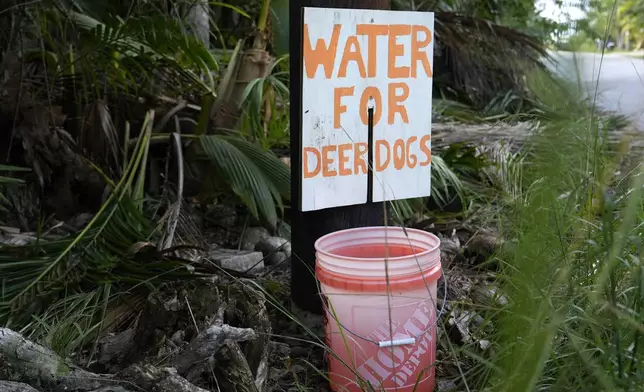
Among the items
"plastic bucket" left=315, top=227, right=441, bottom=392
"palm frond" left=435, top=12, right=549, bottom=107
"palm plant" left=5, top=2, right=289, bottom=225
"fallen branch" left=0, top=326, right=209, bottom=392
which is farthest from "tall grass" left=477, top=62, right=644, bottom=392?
"palm frond" left=435, top=12, right=549, bottom=107

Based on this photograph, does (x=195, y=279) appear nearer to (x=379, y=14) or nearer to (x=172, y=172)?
(x=379, y=14)

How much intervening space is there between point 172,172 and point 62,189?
390 millimetres

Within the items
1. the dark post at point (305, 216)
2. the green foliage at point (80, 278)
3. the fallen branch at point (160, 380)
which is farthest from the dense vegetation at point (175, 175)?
the fallen branch at point (160, 380)

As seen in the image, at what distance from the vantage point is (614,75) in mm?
1671

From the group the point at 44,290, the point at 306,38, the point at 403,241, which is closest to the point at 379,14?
the point at 306,38

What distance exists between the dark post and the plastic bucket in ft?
0.81

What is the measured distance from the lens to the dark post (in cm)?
184

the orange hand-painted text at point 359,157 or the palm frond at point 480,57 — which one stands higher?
the palm frond at point 480,57

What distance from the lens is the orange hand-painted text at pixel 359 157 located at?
182 centimetres

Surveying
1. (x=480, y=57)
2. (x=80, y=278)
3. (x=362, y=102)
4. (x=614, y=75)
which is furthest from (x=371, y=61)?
(x=480, y=57)

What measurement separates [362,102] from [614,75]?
0.58 metres

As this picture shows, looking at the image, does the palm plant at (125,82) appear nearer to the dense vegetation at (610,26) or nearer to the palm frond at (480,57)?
the dense vegetation at (610,26)

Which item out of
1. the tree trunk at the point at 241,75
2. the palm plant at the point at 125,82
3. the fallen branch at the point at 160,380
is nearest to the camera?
the fallen branch at the point at 160,380

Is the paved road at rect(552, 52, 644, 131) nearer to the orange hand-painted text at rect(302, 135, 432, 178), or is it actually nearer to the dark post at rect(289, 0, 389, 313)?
the orange hand-painted text at rect(302, 135, 432, 178)
